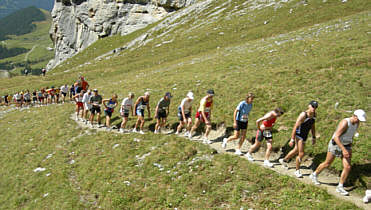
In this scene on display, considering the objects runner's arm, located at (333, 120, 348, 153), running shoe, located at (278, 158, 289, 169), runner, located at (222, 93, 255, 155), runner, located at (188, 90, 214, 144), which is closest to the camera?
runner's arm, located at (333, 120, 348, 153)

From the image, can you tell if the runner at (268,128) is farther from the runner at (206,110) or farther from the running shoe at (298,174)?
the runner at (206,110)

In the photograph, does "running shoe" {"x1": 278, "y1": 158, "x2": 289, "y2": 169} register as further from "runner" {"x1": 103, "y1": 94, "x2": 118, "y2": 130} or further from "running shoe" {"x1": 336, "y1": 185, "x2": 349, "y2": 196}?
"runner" {"x1": 103, "y1": 94, "x2": 118, "y2": 130}

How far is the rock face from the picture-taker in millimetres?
100938

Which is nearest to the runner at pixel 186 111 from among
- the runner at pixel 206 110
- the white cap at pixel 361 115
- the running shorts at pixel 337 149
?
the runner at pixel 206 110

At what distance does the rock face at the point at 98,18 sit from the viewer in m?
101

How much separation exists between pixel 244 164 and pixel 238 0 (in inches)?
2684

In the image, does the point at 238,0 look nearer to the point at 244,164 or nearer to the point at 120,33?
the point at 120,33

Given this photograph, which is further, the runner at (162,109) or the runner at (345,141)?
the runner at (162,109)

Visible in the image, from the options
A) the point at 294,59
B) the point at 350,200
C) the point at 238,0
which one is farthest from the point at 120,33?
the point at 350,200

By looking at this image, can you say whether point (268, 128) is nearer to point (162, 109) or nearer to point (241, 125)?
point (241, 125)

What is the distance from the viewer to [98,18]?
365 ft

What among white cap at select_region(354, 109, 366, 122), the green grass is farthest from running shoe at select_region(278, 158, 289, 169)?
white cap at select_region(354, 109, 366, 122)

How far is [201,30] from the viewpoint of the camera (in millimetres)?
58812

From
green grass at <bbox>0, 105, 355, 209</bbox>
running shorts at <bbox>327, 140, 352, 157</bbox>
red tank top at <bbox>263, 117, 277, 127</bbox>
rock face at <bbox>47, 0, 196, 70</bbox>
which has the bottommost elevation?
green grass at <bbox>0, 105, 355, 209</bbox>
